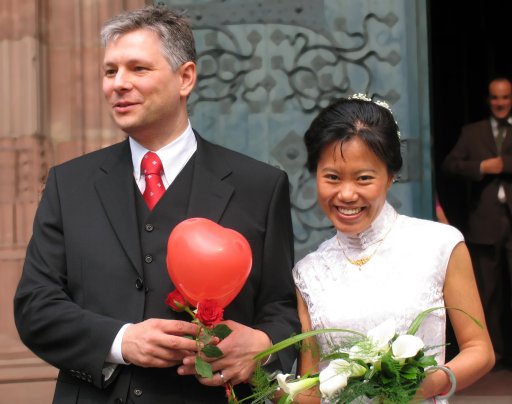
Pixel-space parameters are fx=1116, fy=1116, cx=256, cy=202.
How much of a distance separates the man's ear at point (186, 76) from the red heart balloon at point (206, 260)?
526 mm

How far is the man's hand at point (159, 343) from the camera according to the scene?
2924 millimetres

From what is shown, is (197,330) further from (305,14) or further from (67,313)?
(305,14)

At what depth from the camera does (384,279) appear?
10.8 ft

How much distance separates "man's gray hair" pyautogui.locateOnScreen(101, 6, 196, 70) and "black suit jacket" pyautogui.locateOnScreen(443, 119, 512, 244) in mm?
4083

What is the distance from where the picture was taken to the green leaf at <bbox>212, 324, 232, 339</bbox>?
2.91 metres

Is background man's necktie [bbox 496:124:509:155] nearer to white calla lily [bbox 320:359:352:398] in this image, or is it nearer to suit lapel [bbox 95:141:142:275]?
suit lapel [bbox 95:141:142:275]

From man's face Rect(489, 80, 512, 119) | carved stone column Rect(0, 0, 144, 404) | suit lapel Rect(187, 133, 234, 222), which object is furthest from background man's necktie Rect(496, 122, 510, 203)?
suit lapel Rect(187, 133, 234, 222)

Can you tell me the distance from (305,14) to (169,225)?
2.73 meters

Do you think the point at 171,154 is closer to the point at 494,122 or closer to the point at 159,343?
the point at 159,343

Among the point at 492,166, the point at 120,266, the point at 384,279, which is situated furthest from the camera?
the point at 492,166

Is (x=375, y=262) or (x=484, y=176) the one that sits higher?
(x=484, y=176)

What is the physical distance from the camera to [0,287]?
18.0 ft

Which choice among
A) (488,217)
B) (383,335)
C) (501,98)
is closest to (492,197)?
(488,217)

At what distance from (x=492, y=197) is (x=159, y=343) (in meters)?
4.59
